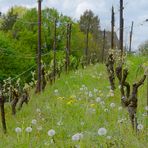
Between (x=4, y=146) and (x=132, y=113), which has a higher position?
(x=132, y=113)

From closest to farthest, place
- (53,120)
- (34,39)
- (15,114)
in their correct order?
(53,120)
(15,114)
(34,39)

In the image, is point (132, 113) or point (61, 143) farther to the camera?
point (132, 113)

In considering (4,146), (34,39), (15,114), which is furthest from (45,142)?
(34,39)

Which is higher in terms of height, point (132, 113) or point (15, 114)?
point (132, 113)

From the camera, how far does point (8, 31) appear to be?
63.6 metres

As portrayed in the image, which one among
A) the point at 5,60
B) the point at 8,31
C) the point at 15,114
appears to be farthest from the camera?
the point at 8,31

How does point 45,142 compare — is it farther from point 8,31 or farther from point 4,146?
point 8,31

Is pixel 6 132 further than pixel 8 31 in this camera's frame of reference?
No

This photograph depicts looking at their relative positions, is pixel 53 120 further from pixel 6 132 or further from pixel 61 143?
pixel 61 143

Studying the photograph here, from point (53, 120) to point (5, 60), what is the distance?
40858 millimetres

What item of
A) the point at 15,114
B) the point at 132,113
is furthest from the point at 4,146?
the point at 15,114

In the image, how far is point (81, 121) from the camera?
Answer: 9.67m

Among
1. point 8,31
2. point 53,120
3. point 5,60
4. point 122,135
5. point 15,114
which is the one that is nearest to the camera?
point 122,135

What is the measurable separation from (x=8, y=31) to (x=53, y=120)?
5431 cm
